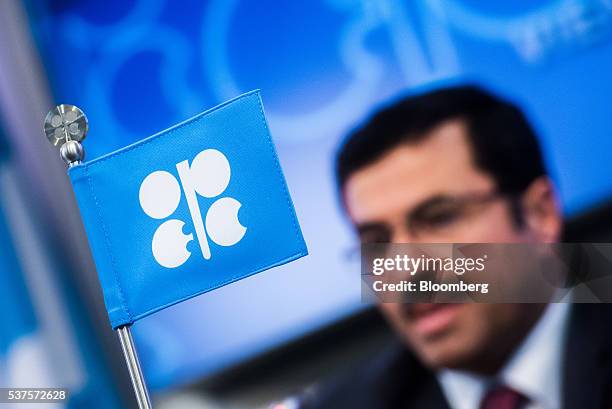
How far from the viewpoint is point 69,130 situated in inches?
88.5

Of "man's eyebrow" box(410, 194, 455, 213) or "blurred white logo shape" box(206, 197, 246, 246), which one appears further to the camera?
"man's eyebrow" box(410, 194, 455, 213)

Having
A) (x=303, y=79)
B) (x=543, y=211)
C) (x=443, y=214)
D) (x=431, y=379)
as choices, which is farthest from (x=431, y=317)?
(x=303, y=79)

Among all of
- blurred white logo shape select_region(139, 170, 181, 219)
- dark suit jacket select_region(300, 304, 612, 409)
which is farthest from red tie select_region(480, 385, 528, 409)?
blurred white logo shape select_region(139, 170, 181, 219)

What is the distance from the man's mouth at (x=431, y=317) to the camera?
10.0 feet

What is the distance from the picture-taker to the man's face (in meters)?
3.04

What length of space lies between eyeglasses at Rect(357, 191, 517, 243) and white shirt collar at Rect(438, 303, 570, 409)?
1.30ft

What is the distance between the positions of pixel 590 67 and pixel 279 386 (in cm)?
155

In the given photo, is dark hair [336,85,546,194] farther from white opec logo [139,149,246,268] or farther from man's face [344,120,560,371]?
white opec logo [139,149,246,268]

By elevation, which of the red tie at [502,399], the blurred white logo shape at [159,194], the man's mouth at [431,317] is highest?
the blurred white logo shape at [159,194]

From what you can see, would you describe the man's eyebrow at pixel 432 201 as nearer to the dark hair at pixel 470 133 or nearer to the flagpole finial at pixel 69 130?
the dark hair at pixel 470 133

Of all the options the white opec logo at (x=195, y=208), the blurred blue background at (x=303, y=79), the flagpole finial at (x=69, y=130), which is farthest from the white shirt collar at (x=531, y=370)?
the flagpole finial at (x=69, y=130)

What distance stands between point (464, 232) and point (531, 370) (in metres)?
0.49

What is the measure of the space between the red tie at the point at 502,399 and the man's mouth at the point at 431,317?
0.85 ft

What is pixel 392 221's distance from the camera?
311 cm
